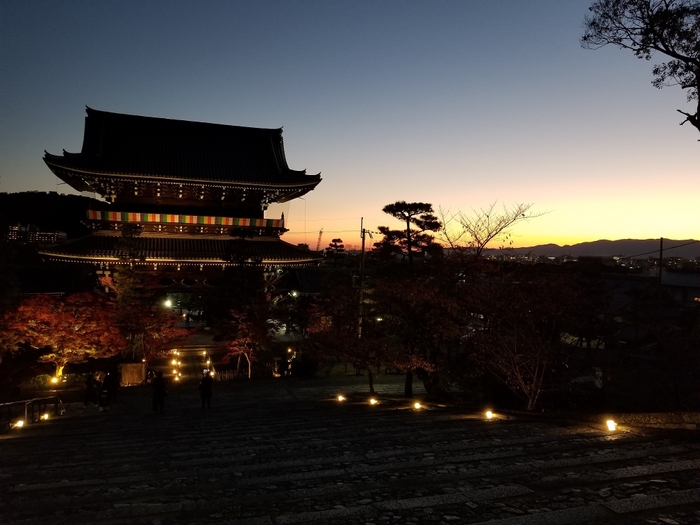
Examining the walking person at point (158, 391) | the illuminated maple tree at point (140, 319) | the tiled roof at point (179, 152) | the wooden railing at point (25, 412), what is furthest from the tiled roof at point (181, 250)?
the walking person at point (158, 391)

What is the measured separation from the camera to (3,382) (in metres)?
17.8

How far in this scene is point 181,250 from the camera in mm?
24547

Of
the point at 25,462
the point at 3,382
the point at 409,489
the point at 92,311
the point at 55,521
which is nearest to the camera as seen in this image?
the point at 55,521

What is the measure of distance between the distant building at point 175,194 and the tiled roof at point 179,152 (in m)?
0.06

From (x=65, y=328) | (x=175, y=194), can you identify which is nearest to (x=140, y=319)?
(x=65, y=328)

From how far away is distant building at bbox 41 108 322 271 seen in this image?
2334 centimetres

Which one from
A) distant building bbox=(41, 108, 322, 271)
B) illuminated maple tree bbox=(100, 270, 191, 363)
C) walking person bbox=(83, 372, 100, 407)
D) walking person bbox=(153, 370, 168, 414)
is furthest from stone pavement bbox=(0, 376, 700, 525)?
distant building bbox=(41, 108, 322, 271)

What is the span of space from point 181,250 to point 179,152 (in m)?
7.04

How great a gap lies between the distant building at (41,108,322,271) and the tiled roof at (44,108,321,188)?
60mm

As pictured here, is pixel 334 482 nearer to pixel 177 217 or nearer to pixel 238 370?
pixel 238 370

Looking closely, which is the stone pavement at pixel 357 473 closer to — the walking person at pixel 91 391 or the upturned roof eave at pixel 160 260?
the walking person at pixel 91 391

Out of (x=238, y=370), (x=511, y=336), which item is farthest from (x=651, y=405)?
(x=238, y=370)

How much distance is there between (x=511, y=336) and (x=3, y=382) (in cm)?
1976

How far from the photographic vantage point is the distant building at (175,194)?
23.3 meters
